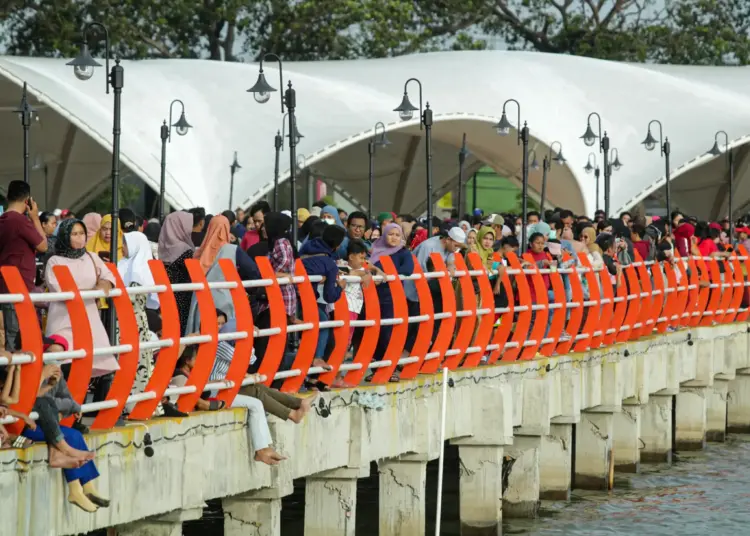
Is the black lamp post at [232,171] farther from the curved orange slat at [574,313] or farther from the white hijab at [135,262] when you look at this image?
the white hijab at [135,262]

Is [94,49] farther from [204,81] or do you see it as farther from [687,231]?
[687,231]

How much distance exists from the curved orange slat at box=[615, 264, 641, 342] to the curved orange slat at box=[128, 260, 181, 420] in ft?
38.5

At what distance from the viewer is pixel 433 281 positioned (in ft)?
56.7

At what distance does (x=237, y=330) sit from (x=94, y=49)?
6000 centimetres

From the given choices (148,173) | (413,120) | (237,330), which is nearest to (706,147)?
(413,120)

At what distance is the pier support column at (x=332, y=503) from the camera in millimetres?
15078

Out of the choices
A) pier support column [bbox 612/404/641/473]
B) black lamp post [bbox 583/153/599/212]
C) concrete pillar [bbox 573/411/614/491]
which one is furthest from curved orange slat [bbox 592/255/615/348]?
black lamp post [bbox 583/153/599/212]

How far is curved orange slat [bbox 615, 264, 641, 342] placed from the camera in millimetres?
22750

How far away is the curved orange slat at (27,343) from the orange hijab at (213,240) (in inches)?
144

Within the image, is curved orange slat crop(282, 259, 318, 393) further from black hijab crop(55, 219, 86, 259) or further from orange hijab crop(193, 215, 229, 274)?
black hijab crop(55, 219, 86, 259)

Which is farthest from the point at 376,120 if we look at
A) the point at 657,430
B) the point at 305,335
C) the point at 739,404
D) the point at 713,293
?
the point at 305,335

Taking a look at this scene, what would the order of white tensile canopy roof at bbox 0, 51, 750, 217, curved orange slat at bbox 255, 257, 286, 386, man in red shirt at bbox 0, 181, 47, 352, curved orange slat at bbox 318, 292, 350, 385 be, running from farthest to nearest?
white tensile canopy roof at bbox 0, 51, 750, 217
curved orange slat at bbox 318, 292, 350, 385
curved orange slat at bbox 255, 257, 286, 386
man in red shirt at bbox 0, 181, 47, 352

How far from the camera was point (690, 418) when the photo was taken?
90.9 feet

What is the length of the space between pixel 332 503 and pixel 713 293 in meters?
13.3
